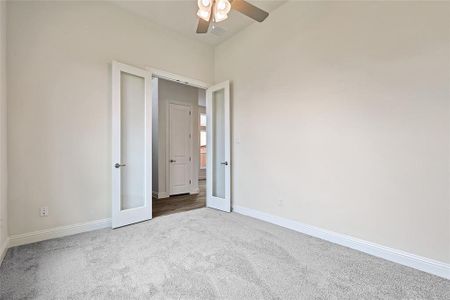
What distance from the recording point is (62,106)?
2.70 meters

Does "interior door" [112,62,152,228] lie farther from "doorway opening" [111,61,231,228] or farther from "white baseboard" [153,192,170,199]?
"white baseboard" [153,192,170,199]

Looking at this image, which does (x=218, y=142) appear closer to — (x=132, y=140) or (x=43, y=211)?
(x=132, y=140)

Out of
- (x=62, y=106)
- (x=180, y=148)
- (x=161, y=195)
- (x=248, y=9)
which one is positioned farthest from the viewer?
(x=180, y=148)

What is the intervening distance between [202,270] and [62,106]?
2.62m

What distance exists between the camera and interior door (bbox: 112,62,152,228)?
302cm

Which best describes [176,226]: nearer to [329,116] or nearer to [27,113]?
[27,113]

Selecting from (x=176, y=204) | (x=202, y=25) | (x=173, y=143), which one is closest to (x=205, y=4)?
(x=202, y=25)

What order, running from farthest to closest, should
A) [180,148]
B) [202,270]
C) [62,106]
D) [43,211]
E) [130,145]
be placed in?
[180,148] < [130,145] < [62,106] < [43,211] < [202,270]

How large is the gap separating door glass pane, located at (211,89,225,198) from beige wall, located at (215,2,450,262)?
26.5 inches

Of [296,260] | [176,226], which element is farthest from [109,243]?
[296,260]

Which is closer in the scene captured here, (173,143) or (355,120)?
(355,120)

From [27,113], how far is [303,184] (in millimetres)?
3560

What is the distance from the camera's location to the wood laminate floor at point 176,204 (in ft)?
12.9

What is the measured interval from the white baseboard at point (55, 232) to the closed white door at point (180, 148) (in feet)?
7.86
